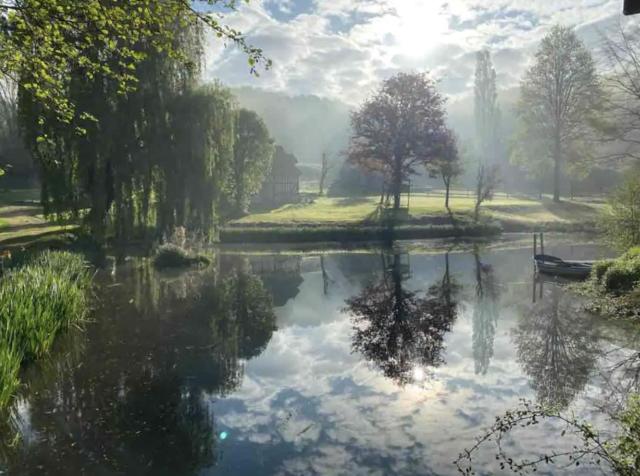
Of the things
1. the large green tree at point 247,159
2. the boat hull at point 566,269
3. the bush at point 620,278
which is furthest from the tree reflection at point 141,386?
the large green tree at point 247,159

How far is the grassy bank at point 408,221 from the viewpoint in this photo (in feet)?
139

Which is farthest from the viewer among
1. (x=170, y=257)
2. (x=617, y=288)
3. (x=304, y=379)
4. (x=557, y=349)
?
(x=170, y=257)

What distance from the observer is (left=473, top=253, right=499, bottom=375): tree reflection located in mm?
13383

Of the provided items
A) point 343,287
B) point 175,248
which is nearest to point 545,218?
point 343,287

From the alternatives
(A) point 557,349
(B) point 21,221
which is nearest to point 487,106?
(B) point 21,221

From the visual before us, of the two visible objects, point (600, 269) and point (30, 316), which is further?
point (600, 269)

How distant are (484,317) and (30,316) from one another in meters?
14.4

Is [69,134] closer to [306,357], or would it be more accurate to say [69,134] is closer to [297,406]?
[306,357]

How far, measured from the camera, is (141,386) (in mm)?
11094

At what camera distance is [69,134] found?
2459 cm

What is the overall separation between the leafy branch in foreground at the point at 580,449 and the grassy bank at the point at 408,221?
3213cm

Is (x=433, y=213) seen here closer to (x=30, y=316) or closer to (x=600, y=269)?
(x=600, y=269)

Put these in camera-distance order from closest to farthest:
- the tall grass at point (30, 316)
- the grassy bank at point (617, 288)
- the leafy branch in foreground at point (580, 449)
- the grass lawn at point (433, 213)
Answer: the leafy branch in foreground at point (580, 449), the tall grass at point (30, 316), the grassy bank at point (617, 288), the grass lawn at point (433, 213)

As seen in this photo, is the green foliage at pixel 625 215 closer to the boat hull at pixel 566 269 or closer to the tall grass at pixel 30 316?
the boat hull at pixel 566 269
